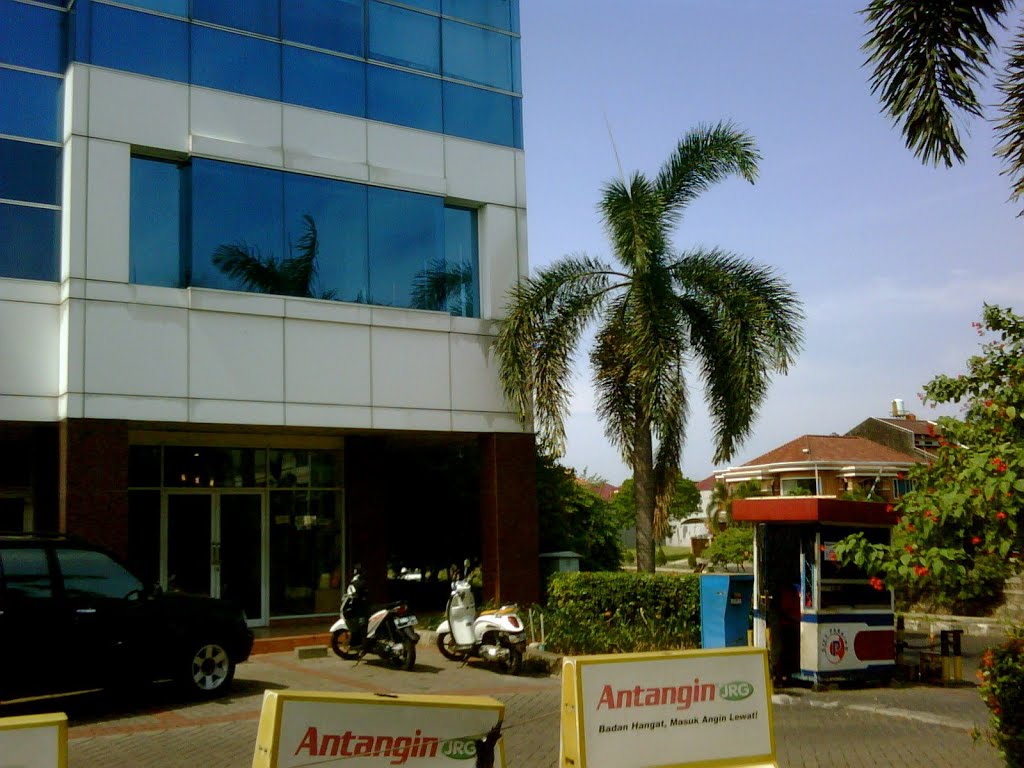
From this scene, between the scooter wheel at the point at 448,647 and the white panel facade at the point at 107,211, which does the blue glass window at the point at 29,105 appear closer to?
the white panel facade at the point at 107,211

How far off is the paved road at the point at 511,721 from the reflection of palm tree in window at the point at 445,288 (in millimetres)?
6389

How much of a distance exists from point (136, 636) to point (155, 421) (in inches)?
188

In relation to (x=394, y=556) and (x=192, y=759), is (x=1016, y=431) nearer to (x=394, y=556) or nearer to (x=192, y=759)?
(x=192, y=759)

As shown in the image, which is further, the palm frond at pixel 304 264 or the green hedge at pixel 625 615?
the palm frond at pixel 304 264

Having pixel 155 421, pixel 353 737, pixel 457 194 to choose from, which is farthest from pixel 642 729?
pixel 457 194

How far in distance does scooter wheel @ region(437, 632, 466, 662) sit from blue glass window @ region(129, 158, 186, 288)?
6.43 m

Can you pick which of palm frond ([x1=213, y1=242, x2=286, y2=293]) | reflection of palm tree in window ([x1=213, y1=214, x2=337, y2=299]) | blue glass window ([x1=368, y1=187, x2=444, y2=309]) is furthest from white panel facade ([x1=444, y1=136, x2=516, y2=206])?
palm frond ([x1=213, y1=242, x2=286, y2=293])

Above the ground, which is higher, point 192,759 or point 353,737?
point 353,737

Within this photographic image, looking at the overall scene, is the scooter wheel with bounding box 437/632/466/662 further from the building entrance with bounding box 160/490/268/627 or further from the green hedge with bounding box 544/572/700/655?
the building entrance with bounding box 160/490/268/627

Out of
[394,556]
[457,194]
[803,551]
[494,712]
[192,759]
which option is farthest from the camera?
[394,556]

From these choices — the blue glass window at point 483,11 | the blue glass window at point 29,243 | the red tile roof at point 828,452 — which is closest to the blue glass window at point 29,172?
the blue glass window at point 29,243

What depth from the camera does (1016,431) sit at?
297 inches

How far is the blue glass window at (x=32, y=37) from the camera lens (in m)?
15.3

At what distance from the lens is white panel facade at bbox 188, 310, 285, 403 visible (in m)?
15.8
